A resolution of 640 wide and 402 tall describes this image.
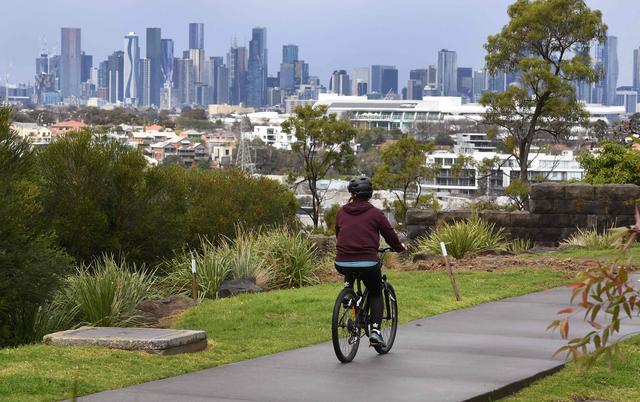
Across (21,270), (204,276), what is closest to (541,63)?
(204,276)

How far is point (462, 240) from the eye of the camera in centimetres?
2323

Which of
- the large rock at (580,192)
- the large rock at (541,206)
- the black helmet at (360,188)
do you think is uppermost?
the black helmet at (360,188)

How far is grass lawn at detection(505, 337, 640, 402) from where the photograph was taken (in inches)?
395

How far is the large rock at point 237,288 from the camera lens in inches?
699

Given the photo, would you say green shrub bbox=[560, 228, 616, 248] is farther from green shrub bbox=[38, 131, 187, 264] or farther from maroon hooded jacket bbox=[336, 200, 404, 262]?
maroon hooded jacket bbox=[336, 200, 404, 262]

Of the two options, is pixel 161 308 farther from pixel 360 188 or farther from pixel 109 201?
pixel 109 201

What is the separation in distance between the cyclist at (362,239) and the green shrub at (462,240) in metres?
11.9

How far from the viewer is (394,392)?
9828mm

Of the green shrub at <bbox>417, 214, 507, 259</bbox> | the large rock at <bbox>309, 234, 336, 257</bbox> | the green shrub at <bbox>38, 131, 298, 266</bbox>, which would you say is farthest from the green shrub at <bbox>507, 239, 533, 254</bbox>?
the green shrub at <bbox>38, 131, 298, 266</bbox>

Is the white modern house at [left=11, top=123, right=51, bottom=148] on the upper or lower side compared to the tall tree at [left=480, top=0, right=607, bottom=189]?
lower

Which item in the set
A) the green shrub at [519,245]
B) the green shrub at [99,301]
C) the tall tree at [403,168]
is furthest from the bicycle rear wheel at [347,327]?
the tall tree at [403,168]

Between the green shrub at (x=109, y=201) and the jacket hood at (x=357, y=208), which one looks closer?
the jacket hood at (x=357, y=208)

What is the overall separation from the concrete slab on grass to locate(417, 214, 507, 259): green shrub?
11760 millimetres

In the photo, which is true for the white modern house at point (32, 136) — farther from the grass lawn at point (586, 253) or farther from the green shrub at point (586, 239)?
the green shrub at point (586, 239)
